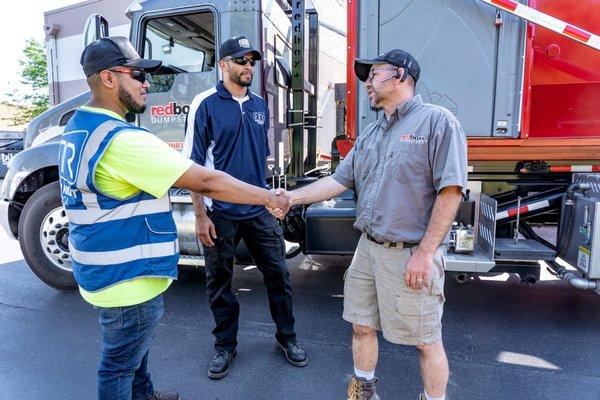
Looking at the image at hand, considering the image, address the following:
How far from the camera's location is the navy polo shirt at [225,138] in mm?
2594

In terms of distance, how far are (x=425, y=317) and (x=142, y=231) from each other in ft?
4.30

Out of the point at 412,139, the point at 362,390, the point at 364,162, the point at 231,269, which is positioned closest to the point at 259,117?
the point at 364,162

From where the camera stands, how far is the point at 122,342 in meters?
1.78

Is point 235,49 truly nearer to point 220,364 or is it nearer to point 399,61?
point 399,61

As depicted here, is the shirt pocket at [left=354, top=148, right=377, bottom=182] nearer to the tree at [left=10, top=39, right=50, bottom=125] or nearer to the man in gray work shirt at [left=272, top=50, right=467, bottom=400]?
the man in gray work shirt at [left=272, top=50, right=467, bottom=400]

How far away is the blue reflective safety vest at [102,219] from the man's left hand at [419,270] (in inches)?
42.2

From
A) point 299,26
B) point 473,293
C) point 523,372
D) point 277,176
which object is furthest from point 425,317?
point 299,26

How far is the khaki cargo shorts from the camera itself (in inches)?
79.7

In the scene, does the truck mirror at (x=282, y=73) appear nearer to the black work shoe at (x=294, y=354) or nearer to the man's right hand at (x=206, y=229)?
the man's right hand at (x=206, y=229)

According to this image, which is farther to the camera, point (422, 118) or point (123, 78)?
point (422, 118)

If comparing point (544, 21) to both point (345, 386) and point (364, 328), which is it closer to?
point (364, 328)

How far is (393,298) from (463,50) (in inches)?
73.7

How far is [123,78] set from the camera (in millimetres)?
1757

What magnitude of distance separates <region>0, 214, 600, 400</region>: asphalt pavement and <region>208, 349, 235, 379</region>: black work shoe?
0.15 ft
